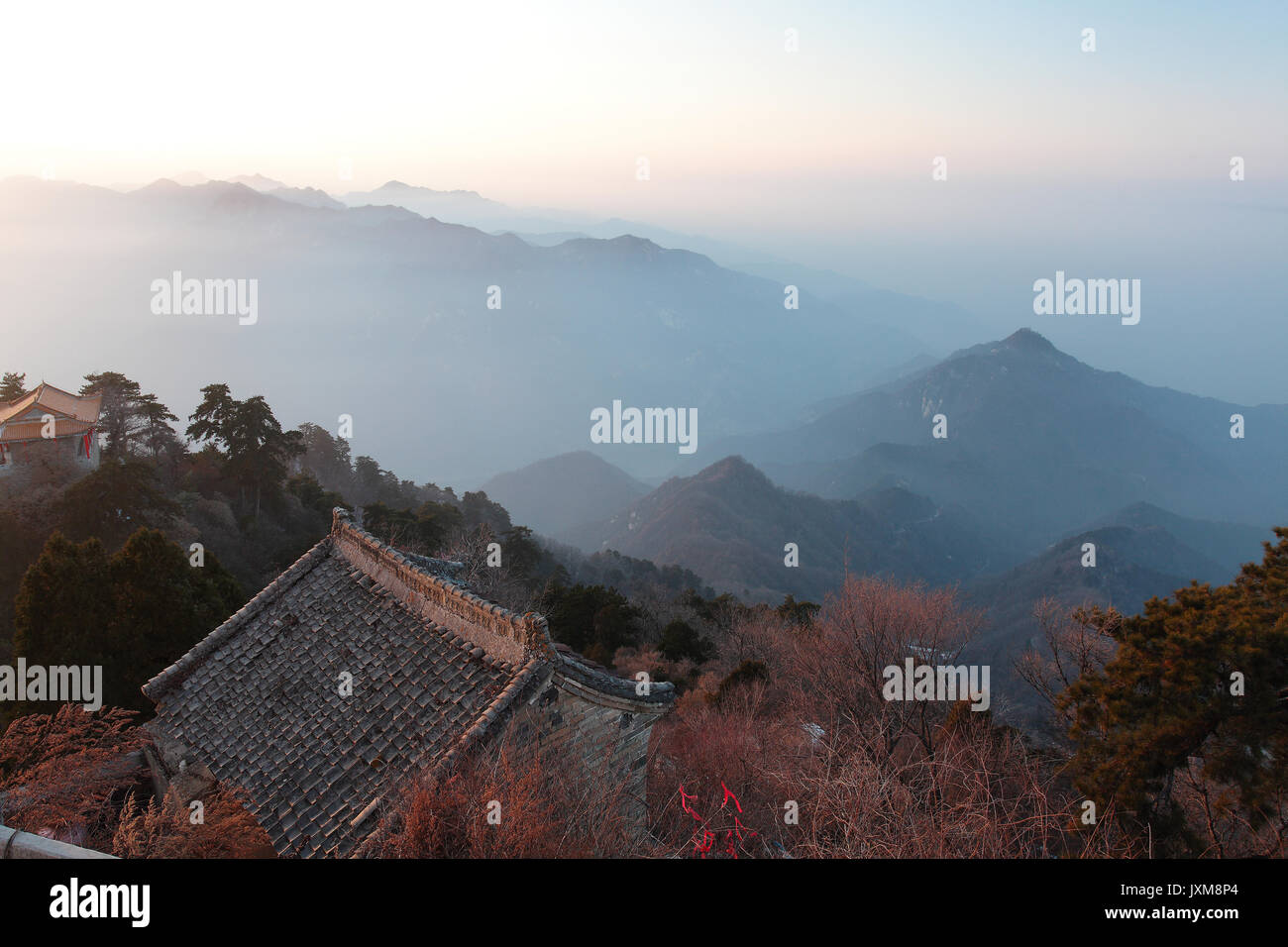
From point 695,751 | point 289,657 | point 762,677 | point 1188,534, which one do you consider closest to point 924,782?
point 695,751

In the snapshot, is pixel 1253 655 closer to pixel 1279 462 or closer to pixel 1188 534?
pixel 1188 534

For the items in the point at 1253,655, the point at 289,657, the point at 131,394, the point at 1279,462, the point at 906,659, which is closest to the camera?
the point at 289,657

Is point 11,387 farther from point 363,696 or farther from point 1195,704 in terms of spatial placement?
point 1195,704

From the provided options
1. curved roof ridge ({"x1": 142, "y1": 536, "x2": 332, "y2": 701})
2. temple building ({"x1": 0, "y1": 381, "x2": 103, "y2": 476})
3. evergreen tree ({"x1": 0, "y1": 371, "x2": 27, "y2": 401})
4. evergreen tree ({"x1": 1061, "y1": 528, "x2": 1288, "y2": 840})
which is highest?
evergreen tree ({"x1": 0, "y1": 371, "x2": 27, "y2": 401})

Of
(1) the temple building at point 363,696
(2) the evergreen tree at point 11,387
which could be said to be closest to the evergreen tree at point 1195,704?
(1) the temple building at point 363,696

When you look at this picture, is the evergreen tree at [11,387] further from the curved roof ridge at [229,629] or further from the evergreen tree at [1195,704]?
the evergreen tree at [1195,704]

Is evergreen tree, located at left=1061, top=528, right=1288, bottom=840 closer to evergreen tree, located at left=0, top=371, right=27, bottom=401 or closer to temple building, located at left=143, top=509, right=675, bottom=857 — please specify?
temple building, located at left=143, top=509, right=675, bottom=857

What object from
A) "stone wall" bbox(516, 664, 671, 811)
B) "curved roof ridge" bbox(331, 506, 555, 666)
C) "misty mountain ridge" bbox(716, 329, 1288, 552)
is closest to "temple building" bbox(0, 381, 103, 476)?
"curved roof ridge" bbox(331, 506, 555, 666)
